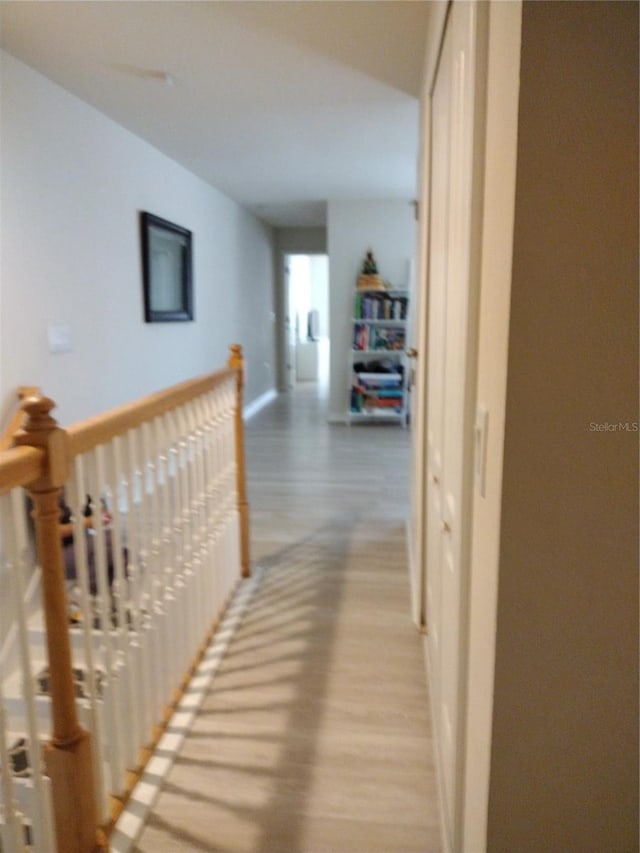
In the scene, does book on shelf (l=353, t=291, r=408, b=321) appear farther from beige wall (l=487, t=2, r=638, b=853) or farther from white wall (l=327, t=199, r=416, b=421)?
beige wall (l=487, t=2, r=638, b=853)

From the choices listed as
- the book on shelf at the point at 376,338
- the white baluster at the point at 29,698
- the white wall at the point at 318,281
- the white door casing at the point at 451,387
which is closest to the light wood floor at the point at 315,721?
the white door casing at the point at 451,387

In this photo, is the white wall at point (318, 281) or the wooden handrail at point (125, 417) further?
the white wall at point (318, 281)

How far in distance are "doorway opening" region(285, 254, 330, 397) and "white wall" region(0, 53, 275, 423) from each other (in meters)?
3.98

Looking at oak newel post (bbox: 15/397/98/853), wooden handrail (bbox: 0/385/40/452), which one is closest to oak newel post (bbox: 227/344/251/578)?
wooden handrail (bbox: 0/385/40/452)

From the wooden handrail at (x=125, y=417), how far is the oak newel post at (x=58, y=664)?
0.22 ft

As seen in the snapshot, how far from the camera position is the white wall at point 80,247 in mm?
2766

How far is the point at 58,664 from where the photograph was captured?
4.26ft

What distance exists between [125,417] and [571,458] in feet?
3.63

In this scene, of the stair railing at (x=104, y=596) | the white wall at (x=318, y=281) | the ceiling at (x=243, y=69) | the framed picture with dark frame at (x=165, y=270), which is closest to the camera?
the stair railing at (x=104, y=596)

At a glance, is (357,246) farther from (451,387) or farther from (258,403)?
(451,387)

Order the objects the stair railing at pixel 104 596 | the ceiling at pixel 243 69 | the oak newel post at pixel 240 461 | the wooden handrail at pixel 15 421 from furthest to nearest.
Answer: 1. the oak newel post at pixel 240 461
2. the wooden handrail at pixel 15 421
3. the ceiling at pixel 243 69
4. the stair railing at pixel 104 596

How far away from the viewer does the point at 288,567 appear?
3.10 meters

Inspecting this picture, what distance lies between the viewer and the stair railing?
3.91ft

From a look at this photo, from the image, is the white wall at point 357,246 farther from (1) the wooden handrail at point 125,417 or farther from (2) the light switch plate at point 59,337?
(1) the wooden handrail at point 125,417
